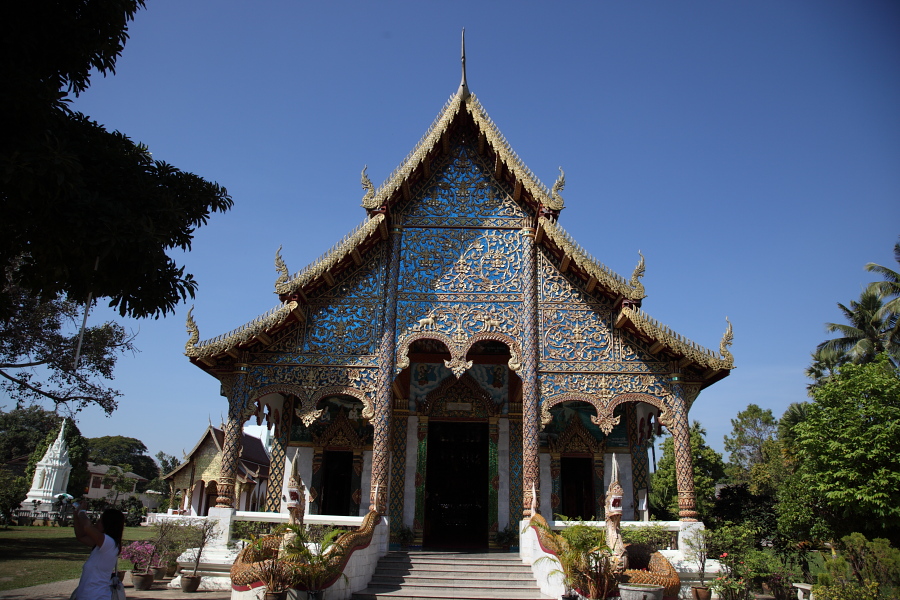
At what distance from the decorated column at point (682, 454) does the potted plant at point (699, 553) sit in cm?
34

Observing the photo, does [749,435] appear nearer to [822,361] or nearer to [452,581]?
[822,361]

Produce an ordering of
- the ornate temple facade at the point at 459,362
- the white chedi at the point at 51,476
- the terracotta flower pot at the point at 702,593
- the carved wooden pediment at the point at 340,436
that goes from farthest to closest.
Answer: the white chedi at the point at 51,476
the carved wooden pediment at the point at 340,436
the ornate temple facade at the point at 459,362
the terracotta flower pot at the point at 702,593

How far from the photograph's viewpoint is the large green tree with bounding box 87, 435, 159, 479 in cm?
6981

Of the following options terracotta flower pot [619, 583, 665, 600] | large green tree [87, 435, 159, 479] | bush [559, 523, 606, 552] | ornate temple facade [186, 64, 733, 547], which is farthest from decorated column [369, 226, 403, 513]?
large green tree [87, 435, 159, 479]

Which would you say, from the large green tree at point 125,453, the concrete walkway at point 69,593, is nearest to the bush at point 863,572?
the concrete walkway at point 69,593

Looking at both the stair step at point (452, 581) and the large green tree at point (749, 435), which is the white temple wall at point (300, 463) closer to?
the stair step at point (452, 581)

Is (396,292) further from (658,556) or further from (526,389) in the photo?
(658,556)

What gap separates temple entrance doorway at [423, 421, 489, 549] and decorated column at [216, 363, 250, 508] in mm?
4031

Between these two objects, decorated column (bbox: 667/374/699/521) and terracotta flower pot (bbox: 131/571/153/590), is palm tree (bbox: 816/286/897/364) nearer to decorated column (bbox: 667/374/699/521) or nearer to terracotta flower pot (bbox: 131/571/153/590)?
decorated column (bbox: 667/374/699/521)

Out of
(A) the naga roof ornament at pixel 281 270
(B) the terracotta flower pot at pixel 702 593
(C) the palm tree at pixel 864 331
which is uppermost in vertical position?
(C) the palm tree at pixel 864 331

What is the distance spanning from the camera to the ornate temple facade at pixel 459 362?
34.8 ft

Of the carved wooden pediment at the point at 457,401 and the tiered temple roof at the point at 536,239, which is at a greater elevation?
the tiered temple roof at the point at 536,239

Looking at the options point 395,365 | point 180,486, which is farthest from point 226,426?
point 180,486

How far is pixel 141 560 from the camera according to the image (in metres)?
10.5
